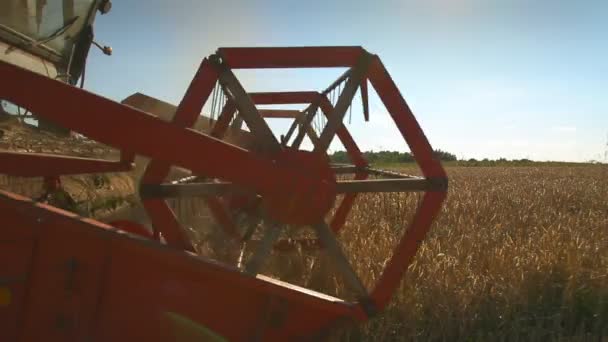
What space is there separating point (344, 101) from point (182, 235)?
0.87 m

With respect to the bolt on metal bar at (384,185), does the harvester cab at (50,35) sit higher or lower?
higher

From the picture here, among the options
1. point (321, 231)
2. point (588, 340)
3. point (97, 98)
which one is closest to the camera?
point (97, 98)

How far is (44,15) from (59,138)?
0.99 meters

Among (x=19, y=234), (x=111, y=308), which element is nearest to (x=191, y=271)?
(x=111, y=308)

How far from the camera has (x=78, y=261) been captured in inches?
64.7

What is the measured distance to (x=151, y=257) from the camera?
1652 millimetres

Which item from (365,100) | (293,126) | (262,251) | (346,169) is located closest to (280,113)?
(293,126)

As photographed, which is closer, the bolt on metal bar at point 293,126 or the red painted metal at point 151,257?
the red painted metal at point 151,257

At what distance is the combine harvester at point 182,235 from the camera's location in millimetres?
1572

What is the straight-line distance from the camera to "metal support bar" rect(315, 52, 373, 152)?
1.89 metres

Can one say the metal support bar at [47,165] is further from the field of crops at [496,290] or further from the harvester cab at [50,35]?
the field of crops at [496,290]

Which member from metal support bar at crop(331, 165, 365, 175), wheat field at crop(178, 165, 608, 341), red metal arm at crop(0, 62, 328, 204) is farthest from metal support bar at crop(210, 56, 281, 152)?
metal support bar at crop(331, 165, 365, 175)

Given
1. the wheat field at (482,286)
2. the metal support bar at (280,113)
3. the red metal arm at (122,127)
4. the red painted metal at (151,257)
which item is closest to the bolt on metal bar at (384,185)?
the red painted metal at (151,257)

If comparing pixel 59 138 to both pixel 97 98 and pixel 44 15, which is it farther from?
pixel 97 98
